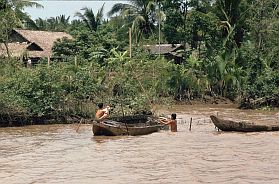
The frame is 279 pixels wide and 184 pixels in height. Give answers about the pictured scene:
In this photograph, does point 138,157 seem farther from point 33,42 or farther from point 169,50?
point 169,50

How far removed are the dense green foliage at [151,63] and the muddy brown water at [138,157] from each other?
1.93 meters

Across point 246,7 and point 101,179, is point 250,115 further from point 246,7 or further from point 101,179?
point 101,179

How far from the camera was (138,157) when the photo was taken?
40.6ft

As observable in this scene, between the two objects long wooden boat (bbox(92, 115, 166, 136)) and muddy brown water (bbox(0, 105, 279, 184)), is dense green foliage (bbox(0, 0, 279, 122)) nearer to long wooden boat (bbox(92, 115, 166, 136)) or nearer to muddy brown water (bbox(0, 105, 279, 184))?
muddy brown water (bbox(0, 105, 279, 184))

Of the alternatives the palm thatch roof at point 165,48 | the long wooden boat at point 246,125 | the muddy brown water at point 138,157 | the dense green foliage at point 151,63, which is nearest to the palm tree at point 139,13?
the dense green foliage at point 151,63

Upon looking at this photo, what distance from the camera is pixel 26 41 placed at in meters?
35.4

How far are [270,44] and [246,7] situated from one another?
3876 mm

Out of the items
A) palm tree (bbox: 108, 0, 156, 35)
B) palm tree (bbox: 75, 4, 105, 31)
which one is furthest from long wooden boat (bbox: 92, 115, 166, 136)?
palm tree (bbox: 75, 4, 105, 31)

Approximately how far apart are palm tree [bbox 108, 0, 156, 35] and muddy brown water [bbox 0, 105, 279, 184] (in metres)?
19.9

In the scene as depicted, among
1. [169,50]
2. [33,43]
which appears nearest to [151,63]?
[169,50]

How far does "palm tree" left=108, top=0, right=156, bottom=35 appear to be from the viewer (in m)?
36.7

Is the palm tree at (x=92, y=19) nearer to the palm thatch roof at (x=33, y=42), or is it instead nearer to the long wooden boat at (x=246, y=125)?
the palm thatch roof at (x=33, y=42)

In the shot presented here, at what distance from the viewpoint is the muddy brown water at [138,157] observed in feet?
32.8

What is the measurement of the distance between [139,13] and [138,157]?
26.7m
